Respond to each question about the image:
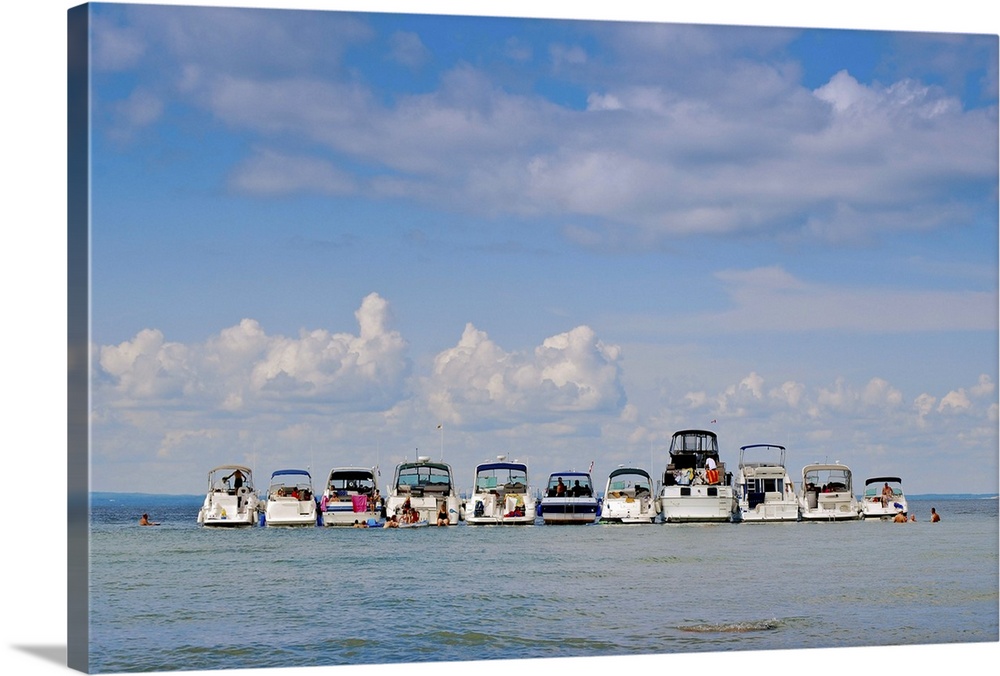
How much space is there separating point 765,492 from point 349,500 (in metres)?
11.3

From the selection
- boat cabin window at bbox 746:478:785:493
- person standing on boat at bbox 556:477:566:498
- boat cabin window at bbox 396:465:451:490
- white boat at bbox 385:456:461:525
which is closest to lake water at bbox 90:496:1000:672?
white boat at bbox 385:456:461:525

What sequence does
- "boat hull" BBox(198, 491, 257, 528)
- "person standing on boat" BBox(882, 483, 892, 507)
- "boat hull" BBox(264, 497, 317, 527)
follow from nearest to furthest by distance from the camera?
"boat hull" BBox(264, 497, 317, 527)
"boat hull" BBox(198, 491, 257, 528)
"person standing on boat" BBox(882, 483, 892, 507)

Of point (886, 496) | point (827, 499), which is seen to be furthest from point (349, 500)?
point (886, 496)

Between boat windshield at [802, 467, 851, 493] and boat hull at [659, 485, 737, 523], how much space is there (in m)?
3.46

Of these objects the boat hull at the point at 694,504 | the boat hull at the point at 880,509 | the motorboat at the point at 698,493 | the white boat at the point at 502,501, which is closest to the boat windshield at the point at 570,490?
the white boat at the point at 502,501

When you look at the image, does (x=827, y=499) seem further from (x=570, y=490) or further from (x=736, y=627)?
(x=736, y=627)

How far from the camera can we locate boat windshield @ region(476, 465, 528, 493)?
3944cm

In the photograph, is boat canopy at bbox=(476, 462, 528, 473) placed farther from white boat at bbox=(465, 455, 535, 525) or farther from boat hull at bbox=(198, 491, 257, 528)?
boat hull at bbox=(198, 491, 257, 528)

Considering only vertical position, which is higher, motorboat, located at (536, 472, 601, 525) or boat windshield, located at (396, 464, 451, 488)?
boat windshield, located at (396, 464, 451, 488)

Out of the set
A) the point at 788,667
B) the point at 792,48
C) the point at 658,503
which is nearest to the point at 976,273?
the point at 792,48

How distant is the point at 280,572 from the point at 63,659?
33.2ft

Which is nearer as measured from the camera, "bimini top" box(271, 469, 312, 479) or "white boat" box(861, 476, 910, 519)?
"bimini top" box(271, 469, 312, 479)

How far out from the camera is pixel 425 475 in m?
41.5

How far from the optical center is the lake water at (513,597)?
16.8 metres
